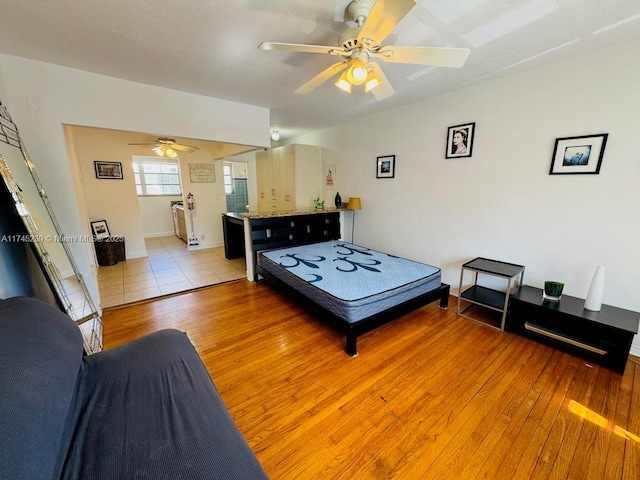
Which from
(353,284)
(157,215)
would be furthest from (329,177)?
(157,215)

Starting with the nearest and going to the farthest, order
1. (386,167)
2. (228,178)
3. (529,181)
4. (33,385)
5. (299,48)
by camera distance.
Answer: (33,385) → (299,48) → (529,181) → (386,167) → (228,178)

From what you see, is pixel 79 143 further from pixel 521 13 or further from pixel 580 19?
pixel 580 19

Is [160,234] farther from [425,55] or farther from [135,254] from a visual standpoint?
[425,55]

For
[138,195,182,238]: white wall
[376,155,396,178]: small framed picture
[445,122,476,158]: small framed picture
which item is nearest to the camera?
[445,122,476,158]: small framed picture

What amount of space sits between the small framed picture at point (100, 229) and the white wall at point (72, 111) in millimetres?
2063

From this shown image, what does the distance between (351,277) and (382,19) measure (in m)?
1.96

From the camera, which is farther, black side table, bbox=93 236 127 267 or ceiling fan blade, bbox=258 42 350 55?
black side table, bbox=93 236 127 267

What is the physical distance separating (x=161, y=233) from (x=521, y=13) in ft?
25.4

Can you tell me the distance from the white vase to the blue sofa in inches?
106

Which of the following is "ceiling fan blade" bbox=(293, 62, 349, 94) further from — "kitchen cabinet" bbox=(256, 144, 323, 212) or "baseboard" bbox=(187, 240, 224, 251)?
"baseboard" bbox=(187, 240, 224, 251)

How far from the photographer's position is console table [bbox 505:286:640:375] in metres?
1.86

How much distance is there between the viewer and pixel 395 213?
3754mm

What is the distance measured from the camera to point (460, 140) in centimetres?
293

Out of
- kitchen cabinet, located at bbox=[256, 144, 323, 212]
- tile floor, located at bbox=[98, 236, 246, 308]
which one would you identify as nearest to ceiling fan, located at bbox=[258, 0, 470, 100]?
kitchen cabinet, located at bbox=[256, 144, 323, 212]
